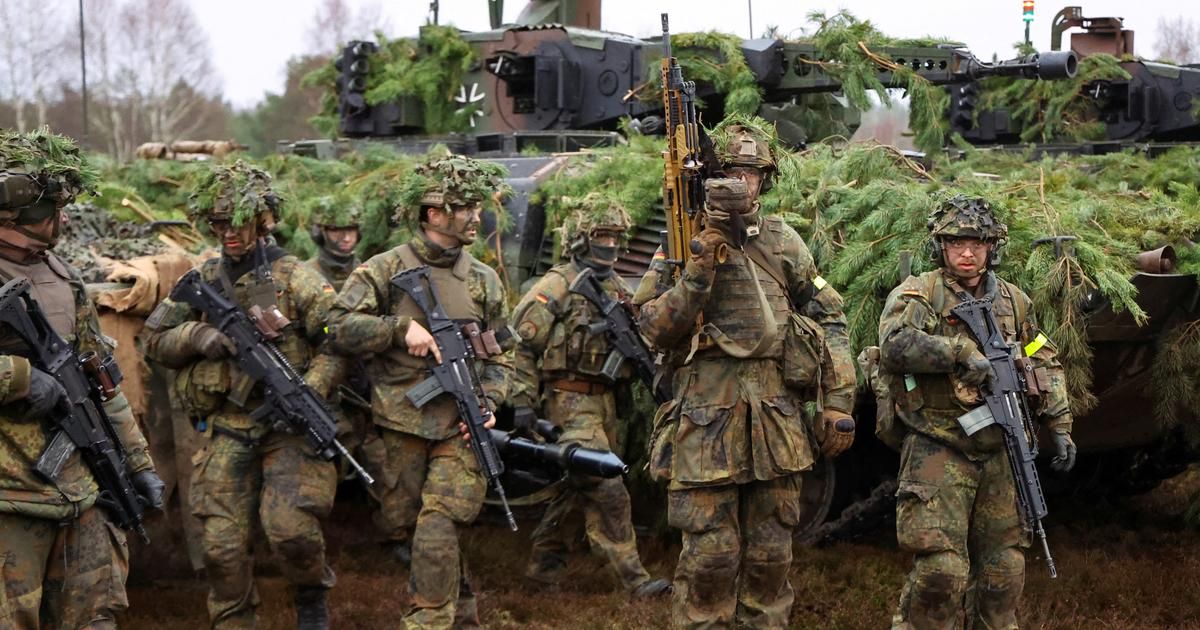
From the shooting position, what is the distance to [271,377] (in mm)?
6621

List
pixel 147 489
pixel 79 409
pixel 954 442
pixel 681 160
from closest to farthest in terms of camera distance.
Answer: pixel 79 409, pixel 147 489, pixel 681 160, pixel 954 442

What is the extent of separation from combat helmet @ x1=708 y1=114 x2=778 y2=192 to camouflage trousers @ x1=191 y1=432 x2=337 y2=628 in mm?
2193

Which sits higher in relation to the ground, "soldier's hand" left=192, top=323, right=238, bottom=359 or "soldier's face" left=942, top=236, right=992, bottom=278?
"soldier's face" left=942, top=236, right=992, bottom=278

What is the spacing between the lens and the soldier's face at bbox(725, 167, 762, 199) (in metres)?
5.86

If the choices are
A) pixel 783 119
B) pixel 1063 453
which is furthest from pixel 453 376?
pixel 783 119

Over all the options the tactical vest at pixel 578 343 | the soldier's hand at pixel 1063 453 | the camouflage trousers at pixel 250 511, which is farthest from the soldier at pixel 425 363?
the soldier's hand at pixel 1063 453

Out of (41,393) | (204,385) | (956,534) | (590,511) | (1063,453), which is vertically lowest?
(590,511)

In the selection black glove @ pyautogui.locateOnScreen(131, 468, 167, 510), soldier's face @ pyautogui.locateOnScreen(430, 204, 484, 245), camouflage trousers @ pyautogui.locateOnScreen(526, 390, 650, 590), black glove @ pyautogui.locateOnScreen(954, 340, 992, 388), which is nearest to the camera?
black glove @ pyautogui.locateOnScreen(131, 468, 167, 510)

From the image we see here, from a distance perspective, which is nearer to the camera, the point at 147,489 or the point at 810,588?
the point at 147,489

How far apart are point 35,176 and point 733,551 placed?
108 inches

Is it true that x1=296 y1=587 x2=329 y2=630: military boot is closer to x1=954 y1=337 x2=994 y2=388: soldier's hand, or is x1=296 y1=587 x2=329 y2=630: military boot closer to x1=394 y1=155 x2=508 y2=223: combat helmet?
x1=394 y1=155 x2=508 y2=223: combat helmet

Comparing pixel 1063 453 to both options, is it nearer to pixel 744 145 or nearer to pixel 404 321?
pixel 744 145

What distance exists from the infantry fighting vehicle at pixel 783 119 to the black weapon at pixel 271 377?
2.65 m

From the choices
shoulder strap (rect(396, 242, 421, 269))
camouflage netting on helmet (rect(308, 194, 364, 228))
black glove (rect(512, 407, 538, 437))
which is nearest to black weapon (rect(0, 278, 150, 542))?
shoulder strap (rect(396, 242, 421, 269))
